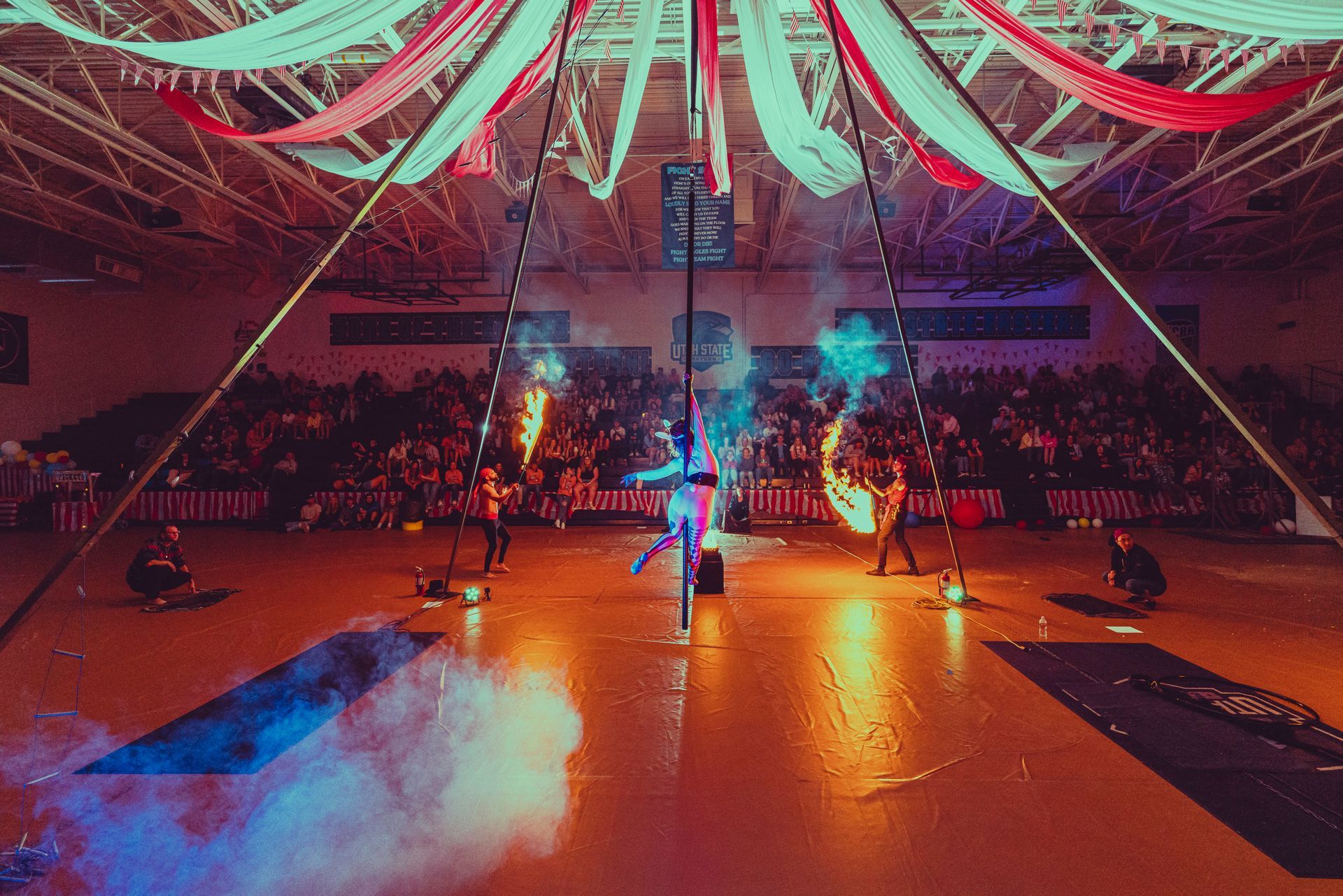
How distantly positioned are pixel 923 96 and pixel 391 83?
384 cm

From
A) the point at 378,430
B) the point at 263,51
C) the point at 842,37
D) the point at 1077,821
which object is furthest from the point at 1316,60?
the point at 378,430

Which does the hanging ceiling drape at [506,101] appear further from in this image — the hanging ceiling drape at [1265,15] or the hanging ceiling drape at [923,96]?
the hanging ceiling drape at [1265,15]

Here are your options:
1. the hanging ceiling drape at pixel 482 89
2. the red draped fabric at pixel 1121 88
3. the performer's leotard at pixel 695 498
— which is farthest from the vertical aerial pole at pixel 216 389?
the red draped fabric at pixel 1121 88

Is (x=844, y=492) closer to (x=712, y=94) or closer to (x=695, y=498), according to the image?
(x=695, y=498)

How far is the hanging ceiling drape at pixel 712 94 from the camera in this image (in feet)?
15.5

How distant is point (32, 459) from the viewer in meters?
14.9

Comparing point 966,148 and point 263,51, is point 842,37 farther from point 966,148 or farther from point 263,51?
point 263,51

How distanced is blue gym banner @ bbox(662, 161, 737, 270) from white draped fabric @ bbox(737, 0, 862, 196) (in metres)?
1.76

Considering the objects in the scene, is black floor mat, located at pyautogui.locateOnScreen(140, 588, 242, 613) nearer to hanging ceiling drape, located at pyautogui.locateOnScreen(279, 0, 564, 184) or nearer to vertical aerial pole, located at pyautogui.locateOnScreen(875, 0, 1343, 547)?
hanging ceiling drape, located at pyautogui.locateOnScreen(279, 0, 564, 184)

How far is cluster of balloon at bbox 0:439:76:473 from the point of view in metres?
14.8

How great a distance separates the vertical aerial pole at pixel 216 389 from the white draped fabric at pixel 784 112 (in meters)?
1.84

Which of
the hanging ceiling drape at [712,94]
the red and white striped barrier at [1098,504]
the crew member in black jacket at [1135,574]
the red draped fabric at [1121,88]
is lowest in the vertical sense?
the crew member in black jacket at [1135,574]

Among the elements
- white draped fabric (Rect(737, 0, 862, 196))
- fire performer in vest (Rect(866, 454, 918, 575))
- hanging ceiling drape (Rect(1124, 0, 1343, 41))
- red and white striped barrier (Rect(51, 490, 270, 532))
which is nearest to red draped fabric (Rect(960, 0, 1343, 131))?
hanging ceiling drape (Rect(1124, 0, 1343, 41))

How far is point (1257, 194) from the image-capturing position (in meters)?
13.1
